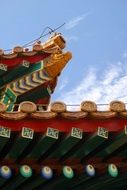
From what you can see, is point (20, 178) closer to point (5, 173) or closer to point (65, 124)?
point (5, 173)

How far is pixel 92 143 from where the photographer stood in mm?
5980

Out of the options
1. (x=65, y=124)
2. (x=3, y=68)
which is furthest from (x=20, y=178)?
(x=3, y=68)

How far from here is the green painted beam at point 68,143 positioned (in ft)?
19.1

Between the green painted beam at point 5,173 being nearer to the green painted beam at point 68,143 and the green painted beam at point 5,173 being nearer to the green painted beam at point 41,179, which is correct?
the green painted beam at point 41,179

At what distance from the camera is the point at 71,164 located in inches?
246

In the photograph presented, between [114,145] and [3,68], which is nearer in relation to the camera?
[114,145]

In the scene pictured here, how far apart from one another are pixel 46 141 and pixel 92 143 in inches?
26.3

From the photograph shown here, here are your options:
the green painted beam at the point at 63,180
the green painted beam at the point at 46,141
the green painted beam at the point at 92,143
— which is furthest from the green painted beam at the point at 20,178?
the green painted beam at the point at 92,143

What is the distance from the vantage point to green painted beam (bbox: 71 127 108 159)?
588 centimetres

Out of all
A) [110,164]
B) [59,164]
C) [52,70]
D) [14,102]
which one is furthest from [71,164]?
[52,70]

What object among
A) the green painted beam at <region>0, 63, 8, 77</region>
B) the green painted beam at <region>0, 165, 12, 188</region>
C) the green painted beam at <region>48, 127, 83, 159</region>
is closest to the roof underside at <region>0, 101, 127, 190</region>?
the green painted beam at <region>48, 127, 83, 159</region>

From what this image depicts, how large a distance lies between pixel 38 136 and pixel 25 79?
4.19 metres

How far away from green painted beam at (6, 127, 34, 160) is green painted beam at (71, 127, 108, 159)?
2.53ft

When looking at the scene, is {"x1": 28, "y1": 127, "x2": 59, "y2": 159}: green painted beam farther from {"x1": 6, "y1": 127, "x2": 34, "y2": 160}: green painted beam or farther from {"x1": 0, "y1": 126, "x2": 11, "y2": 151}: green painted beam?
{"x1": 0, "y1": 126, "x2": 11, "y2": 151}: green painted beam
